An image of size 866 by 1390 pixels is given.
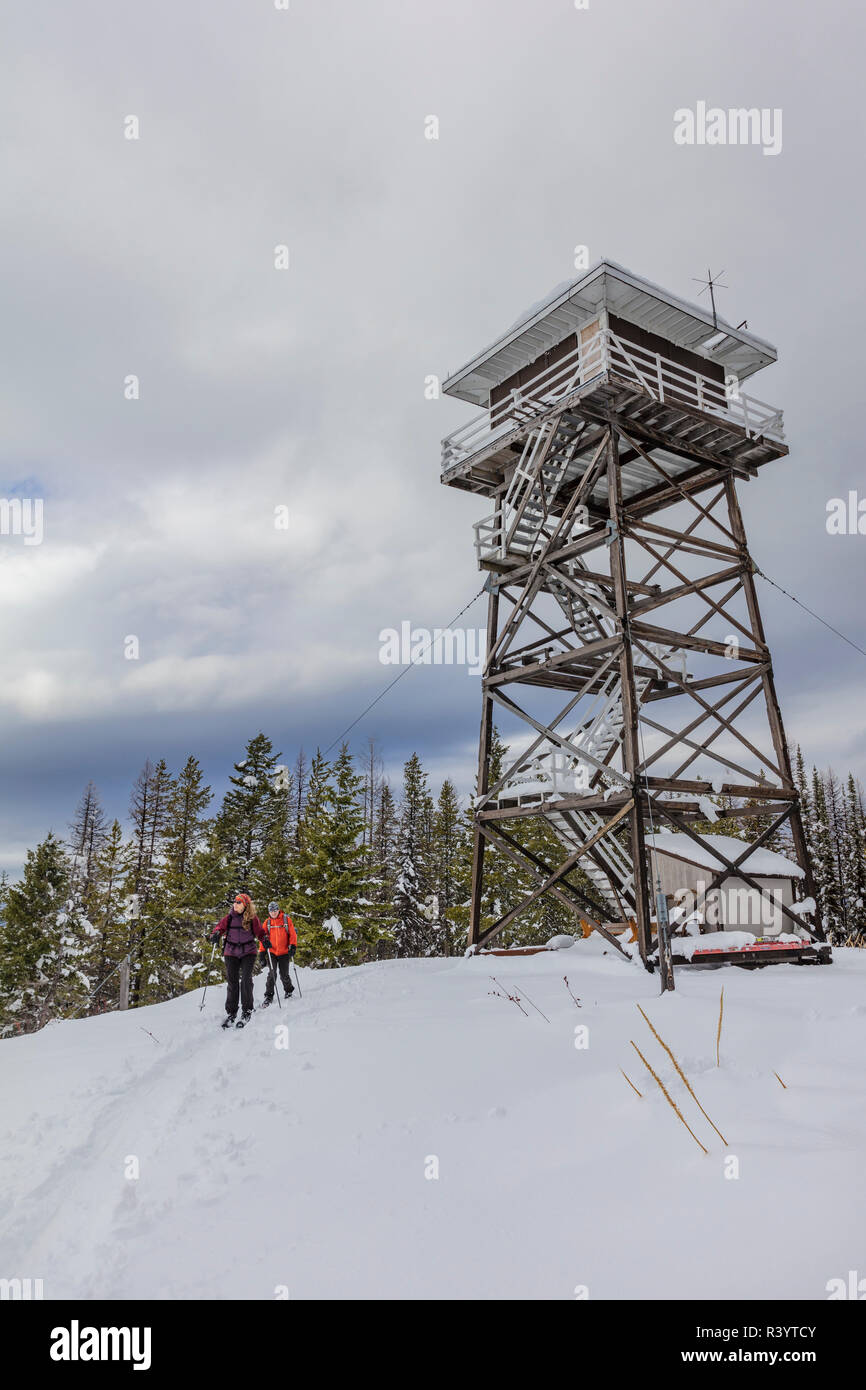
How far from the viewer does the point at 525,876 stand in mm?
45062

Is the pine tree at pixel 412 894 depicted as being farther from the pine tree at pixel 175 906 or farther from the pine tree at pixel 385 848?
the pine tree at pixel 175 906

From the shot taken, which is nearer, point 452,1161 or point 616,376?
point 452,1161

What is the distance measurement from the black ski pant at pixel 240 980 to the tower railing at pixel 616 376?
1252 cm

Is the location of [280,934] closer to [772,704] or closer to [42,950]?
[772,704]

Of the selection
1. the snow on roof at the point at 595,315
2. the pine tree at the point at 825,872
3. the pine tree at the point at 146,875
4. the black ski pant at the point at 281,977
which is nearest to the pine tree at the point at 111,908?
the pine tree at the point at 146,875

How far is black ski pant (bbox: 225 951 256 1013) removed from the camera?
11.9 metres

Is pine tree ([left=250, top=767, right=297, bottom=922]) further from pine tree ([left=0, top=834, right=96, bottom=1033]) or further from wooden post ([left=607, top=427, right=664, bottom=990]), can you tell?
wooden post ([left=607, top=427, right=664, bottom=990])

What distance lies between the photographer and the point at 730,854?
58.3 feet

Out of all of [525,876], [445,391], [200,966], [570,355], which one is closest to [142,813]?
[200,966]

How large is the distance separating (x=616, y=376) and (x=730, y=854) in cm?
1026

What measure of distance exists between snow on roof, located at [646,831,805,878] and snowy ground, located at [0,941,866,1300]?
793 cm

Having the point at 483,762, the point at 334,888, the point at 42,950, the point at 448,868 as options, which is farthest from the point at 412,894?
the point at 483,762

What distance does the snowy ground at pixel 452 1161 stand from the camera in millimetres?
4176
